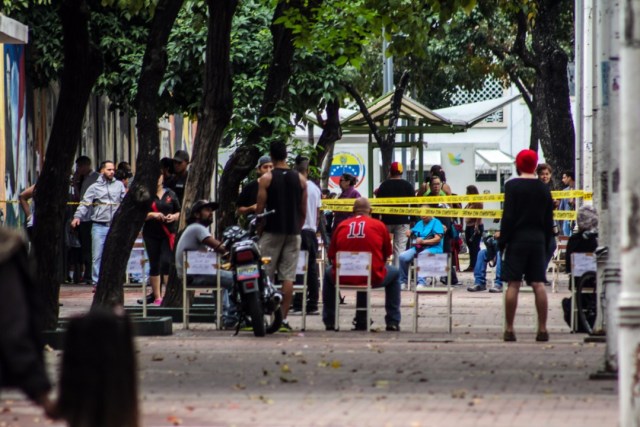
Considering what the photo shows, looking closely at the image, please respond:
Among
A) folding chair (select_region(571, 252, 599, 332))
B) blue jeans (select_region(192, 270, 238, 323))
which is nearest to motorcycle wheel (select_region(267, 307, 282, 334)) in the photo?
blue jeans (select_region(192, 270, 238, 323))

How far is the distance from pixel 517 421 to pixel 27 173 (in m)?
18.4

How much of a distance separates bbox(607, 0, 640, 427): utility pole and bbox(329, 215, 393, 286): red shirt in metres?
7.97

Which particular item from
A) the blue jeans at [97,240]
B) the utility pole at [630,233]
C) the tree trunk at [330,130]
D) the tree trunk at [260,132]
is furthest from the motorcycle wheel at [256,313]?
the tree trunk at [330,130]

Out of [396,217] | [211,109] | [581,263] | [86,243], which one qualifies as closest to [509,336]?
[581,263]

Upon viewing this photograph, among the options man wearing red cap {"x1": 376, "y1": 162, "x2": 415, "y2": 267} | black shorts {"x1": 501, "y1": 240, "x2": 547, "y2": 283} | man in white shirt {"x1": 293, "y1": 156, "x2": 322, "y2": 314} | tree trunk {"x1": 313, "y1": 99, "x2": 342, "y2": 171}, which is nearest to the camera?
black shorts {"x1": 501, "y1": 240, "x2": 547, "y2": 283}

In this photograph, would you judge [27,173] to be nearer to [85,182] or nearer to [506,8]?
[85,182]

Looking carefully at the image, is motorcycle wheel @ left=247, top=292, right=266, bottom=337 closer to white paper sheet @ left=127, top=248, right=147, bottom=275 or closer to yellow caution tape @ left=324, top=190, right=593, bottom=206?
white paper sheet @ left=127, top=248, right=147, bottom=275

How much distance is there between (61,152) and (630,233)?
751 centimetres

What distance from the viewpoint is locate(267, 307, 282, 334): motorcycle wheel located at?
50.3ft

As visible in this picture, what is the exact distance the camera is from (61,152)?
47.4 feet

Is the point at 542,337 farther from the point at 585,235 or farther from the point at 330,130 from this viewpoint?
the point at 330,130

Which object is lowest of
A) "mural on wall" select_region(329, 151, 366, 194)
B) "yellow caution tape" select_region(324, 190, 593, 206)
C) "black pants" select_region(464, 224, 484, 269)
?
"black pants" select_region(464, 224, 484, 269)

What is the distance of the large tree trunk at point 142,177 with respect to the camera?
15.7 meters

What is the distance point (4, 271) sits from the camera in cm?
632
